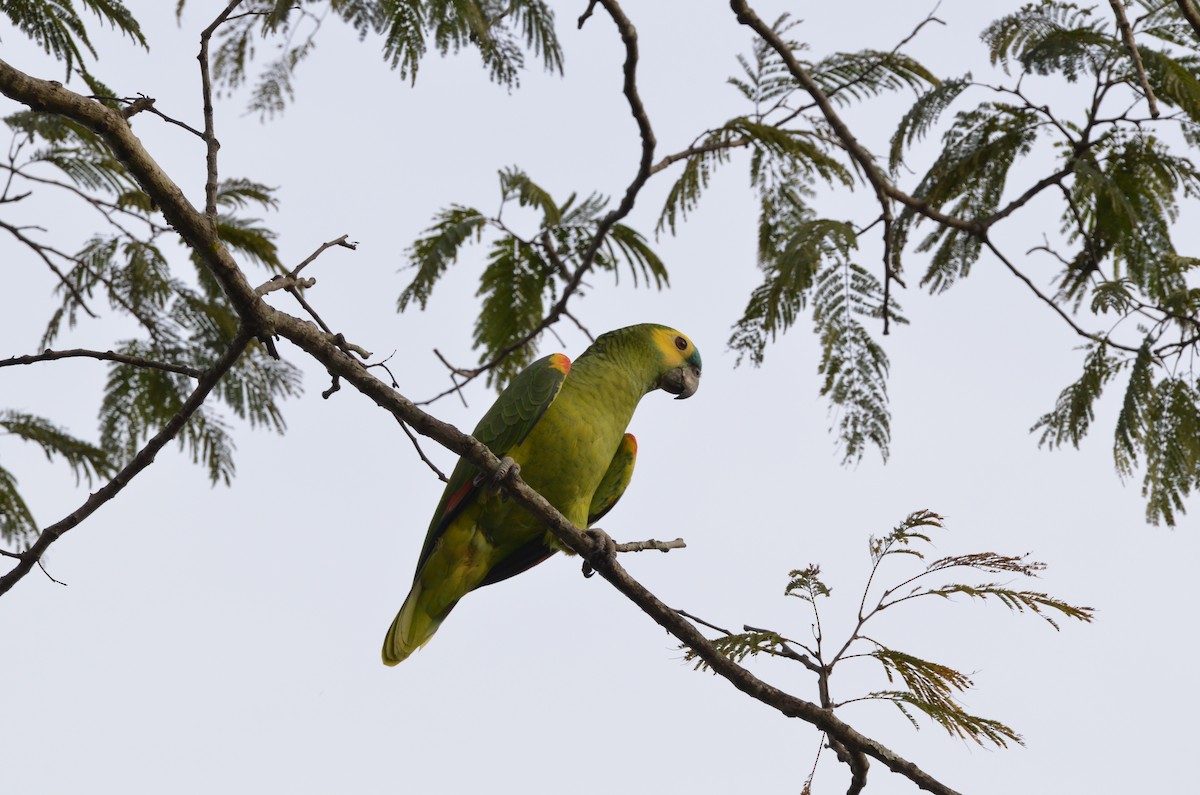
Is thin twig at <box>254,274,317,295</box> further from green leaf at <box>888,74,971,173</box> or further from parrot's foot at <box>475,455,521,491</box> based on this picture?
green leaf at <box>888,74,971,173</box>

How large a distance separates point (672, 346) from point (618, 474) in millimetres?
636

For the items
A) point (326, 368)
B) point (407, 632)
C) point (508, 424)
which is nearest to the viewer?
point (326, 368)

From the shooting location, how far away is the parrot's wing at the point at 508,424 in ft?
12.2

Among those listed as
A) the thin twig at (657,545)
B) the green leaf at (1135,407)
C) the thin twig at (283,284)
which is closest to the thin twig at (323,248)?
the thin twig at (283,284)

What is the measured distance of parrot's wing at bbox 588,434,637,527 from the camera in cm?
430

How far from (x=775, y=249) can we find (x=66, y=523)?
2.59 meters

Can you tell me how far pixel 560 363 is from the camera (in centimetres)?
387

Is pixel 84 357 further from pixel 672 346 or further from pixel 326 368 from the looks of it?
pixel 672 346

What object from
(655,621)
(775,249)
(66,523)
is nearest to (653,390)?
(775,249)

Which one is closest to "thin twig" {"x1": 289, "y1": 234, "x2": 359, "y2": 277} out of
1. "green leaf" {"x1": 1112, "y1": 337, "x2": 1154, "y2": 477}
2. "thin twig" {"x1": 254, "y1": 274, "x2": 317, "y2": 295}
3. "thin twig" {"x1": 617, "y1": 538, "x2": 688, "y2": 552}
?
"thin twig" {"x1": 254, "y1": 274, "x2": 317, "y2": 295}

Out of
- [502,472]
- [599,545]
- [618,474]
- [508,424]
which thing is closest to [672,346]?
[618,474]

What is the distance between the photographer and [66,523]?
244 centimetres

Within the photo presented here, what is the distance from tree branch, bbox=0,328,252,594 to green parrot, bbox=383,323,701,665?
1.22 metres

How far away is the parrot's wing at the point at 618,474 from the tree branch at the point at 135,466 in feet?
6.95
